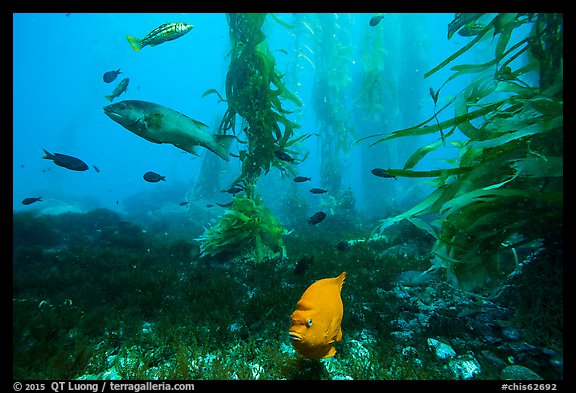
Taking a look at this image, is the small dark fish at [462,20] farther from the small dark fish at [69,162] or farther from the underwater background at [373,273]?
the small dark fish at [69,162]

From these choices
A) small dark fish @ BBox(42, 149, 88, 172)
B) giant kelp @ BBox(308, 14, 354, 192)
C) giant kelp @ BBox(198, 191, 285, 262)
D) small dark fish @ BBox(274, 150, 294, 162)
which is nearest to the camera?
small dark fish @ BBox(42, 149, 88, 172)

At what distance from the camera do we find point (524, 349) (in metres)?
2.67

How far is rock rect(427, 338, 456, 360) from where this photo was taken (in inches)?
114

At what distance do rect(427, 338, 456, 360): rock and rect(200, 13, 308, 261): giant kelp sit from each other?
3671 mm

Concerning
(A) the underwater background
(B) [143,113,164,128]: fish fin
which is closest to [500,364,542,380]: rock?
(A) the underwater background

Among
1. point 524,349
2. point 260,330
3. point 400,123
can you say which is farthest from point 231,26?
point 400,123

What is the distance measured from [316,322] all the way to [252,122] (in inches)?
206

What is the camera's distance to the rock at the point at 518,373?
237cm

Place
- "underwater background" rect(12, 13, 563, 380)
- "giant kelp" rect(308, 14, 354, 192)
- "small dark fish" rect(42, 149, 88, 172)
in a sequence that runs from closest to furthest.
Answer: "underwater background" rect(12, 13, 563, 380) → "small dark fish" rect(42, 149, 88, 172) → "giant kelp" rect(308, 14, 354, 192)

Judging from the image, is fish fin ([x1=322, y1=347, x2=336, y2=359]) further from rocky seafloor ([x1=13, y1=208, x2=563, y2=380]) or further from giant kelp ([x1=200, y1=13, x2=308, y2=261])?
giant kelp ([x1=200, y1=13, x2=308, y2=261])

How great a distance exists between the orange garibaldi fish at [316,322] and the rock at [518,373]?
1651mm

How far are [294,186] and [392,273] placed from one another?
12.3 metres

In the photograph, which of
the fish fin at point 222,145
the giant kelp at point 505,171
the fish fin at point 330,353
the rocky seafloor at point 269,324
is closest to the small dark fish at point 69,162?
the rocky seafloor at point 269,324
